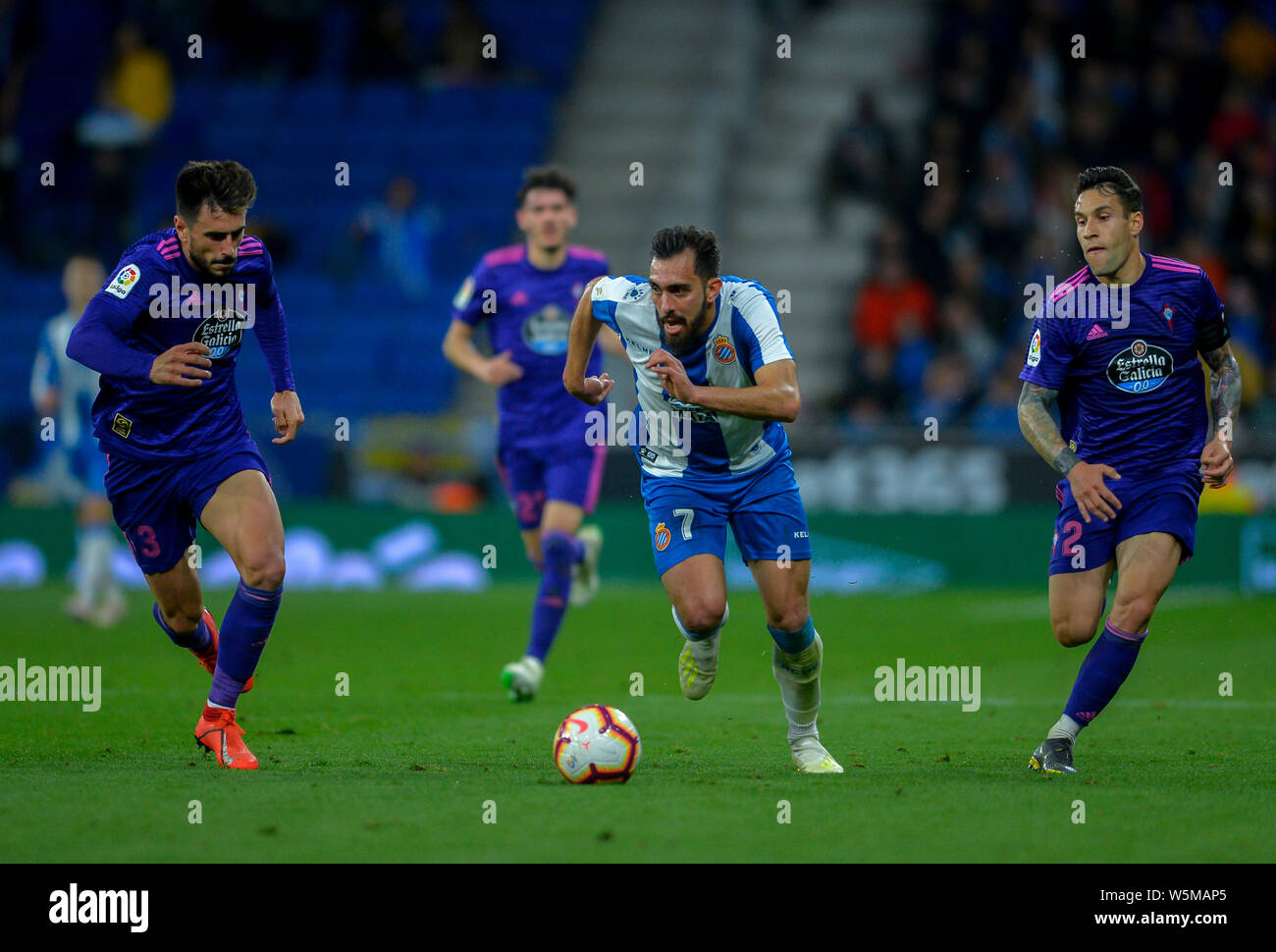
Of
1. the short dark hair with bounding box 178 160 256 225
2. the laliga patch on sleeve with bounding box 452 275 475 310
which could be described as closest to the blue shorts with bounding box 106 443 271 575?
the short dark hair with bounding box 178 160 256 225

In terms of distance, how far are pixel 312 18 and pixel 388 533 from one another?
9.99m

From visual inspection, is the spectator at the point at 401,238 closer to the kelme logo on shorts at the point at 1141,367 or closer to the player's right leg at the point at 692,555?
the player's right leg at the point at 692,555

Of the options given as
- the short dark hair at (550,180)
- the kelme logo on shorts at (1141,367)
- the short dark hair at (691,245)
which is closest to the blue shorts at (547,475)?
the short dark hair at (550,180)

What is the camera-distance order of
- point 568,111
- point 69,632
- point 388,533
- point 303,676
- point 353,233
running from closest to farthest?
point 303,676, point 69,632, point 388,533, point 353,233, point 568,111

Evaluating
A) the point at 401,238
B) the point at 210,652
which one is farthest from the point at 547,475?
the point at 401,238

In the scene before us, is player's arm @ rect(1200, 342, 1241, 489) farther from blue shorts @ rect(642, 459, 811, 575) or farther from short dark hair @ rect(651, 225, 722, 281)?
short dark hair @ rect(651, 225, 722, 281)

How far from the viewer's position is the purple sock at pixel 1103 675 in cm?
686

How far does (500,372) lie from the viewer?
9.76 meters

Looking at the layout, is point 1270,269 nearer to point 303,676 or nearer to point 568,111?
point 568,111

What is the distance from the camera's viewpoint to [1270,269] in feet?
58.4

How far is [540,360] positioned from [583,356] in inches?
116

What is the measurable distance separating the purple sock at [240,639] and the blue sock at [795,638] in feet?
6.90
